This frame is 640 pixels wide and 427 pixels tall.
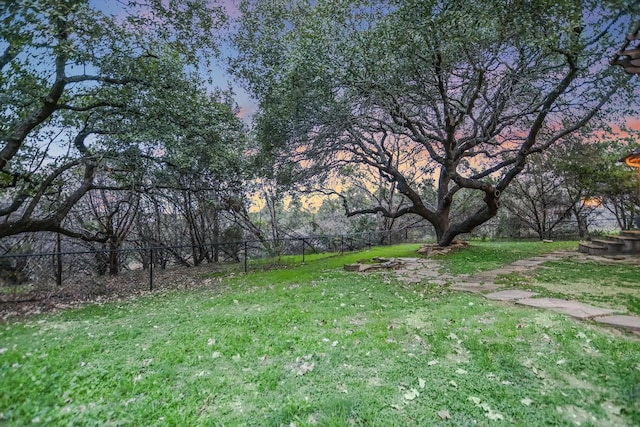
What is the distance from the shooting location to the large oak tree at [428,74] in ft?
18.4

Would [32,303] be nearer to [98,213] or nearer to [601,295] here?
[98,213]

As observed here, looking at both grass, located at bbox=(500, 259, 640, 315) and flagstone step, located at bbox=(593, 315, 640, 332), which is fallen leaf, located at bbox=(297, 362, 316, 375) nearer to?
flagstone step, located at bbox=(593, 315, 640, 332)

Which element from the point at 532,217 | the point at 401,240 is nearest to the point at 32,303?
the point at 401,240

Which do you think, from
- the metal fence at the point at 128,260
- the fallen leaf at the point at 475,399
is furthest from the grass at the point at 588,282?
the metal fence at the point at 128,260

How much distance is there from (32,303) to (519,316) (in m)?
7.77

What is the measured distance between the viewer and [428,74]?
22.8 feet

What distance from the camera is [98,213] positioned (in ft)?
34.5

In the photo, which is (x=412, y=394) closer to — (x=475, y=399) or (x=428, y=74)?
(x=475, y=399)

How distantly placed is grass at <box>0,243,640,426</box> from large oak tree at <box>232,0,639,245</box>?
420 cm

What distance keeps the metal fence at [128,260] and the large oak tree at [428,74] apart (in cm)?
325

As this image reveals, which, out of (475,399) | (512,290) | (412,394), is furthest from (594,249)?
(412,394)

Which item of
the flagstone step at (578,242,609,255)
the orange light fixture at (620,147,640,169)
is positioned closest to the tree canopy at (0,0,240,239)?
the orange light fixture at (620,147,640,169)

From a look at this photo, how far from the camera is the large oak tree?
5.61 meters

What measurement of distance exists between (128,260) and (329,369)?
12248mm
